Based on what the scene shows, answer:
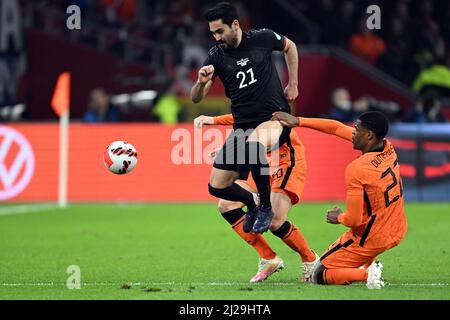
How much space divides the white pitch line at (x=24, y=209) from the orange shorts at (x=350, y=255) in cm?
921

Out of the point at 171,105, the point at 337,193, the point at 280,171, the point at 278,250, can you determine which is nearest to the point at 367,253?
the point at 280,171

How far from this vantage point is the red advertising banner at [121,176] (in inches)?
765

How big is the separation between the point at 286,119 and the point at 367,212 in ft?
3.85

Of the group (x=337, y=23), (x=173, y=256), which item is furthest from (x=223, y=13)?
(x=337, y=23)

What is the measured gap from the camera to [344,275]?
9539 millimetres

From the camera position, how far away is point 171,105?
71.9 feet

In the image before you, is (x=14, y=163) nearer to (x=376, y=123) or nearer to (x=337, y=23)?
(x=337, y=23)

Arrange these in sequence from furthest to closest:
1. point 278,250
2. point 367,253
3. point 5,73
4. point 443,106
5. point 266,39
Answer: point 5,73 < point 443,106 < point 278,250 < point 266,39 < point 367,253

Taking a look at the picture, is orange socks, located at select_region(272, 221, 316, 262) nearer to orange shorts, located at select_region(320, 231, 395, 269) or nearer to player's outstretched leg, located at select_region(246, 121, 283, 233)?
player's outstretched leg, located at select_region(246, 121, 283, 233)

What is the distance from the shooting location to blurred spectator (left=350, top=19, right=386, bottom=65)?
23281 mm

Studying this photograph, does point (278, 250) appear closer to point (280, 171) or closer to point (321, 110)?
point (280, 171)

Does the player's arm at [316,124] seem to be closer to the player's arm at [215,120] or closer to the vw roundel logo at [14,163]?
the player's arm at [215,120]

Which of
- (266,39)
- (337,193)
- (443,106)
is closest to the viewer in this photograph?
(266,39)
